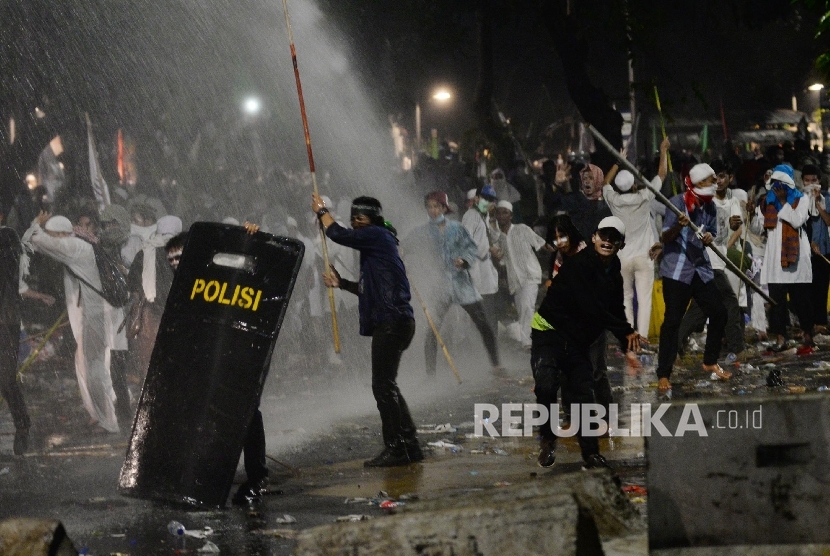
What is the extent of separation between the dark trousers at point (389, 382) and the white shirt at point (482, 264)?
595cm

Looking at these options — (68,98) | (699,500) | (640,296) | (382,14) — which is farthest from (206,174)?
(699,500)

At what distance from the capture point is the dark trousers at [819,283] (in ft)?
43.6

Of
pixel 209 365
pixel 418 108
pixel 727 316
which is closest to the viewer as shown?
pixel 209 365

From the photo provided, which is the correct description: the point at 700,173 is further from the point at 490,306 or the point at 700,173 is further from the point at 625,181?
the point at 490,306

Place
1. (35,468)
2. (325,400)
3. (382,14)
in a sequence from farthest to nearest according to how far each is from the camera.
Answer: (382,14), (325,400), (35,468)

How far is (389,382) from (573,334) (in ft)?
4.30

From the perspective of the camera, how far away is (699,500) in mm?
5059

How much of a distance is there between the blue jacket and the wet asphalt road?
0.98 meters

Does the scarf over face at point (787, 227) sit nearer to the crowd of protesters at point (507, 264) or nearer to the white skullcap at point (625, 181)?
the crowd of protesters at point (507, 264)

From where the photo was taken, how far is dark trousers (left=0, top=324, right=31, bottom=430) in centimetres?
938

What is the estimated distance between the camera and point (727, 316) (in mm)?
11461

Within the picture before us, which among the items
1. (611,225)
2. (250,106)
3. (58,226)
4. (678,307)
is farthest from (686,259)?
(250,106)

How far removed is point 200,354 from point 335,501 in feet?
3.60

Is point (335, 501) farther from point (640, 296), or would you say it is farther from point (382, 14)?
point (382, 14)
